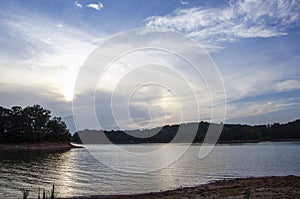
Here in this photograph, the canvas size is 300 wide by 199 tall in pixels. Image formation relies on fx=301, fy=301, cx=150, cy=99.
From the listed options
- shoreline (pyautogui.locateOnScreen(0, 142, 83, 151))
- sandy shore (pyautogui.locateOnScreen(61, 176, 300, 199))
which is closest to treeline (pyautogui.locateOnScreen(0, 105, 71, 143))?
shoreline (pyautogui.locateOnScreen(0, 142, 83, 151))

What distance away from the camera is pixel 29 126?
14350 centimetres

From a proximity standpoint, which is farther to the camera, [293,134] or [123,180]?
[293,134]

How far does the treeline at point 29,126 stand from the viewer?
137625 mm

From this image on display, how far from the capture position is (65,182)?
39.2 metres

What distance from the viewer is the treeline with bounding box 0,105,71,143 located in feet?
452

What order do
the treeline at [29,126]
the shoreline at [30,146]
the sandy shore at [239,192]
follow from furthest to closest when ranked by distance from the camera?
the treeline at [29,126] → the shoreline at [30,146] → the sandy shore at [239,192]

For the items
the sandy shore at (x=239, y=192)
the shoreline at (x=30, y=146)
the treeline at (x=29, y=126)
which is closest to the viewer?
the sandy shore at (x=239, y=192)

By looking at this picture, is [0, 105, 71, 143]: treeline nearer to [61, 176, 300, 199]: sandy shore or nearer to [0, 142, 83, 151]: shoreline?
[0, 142, 83, 151]: shoreline

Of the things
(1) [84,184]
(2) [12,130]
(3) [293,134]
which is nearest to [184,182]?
(1) [84,184]

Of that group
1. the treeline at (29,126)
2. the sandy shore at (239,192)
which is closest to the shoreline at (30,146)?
the treeline at (29,126)

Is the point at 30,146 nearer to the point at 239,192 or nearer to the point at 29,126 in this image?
the point at 29,126

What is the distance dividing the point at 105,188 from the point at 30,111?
5080 inches

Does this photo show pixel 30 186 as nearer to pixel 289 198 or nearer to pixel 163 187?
pixel 163 187

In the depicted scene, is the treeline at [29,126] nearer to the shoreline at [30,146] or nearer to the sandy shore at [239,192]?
the shoreline at [30,146]
